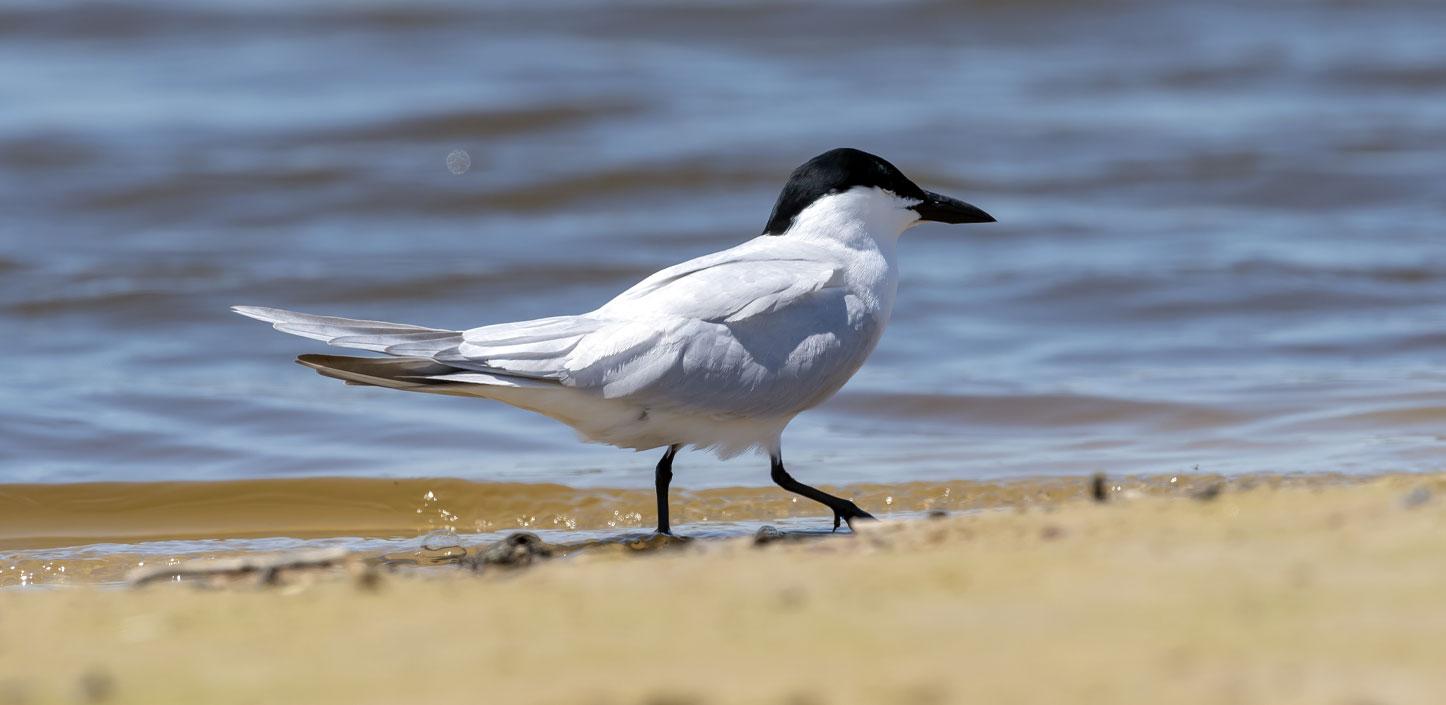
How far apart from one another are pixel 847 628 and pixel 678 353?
240 centimetres

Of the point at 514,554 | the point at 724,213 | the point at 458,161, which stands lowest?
the point at 514,554

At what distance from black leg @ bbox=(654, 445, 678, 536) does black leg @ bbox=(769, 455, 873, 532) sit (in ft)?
1.05

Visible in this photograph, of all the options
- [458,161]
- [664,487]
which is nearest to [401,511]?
[664,487]

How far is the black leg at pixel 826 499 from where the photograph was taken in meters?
5.23

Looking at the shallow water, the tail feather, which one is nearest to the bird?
the tail feather

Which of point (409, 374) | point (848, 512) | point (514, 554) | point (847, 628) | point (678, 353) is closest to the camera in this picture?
point (847, 628)

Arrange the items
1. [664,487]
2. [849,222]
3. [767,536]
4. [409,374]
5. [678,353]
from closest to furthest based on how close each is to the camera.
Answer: [767,536]
[409,374]
[678,353]
[664,487]
[849,222]

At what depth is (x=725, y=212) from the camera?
1148 cm

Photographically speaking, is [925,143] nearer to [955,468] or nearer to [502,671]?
[955,468]

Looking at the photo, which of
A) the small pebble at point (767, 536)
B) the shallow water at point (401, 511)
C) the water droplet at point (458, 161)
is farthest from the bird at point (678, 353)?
the water droplet at point (458, 161)

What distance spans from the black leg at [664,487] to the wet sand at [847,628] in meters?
1.76

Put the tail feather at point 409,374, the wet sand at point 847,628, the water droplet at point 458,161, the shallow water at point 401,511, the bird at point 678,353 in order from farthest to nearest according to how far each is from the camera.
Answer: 1. the water droplet at point 458,161
2. the shallow water at point 401,511
3. the bird at point 678,353
4. the tail feather at point 409,374
5. the wet sand at point 847,628

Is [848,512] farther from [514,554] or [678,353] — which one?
[514,554]

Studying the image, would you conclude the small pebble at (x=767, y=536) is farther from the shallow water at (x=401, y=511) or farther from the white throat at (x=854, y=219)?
the white throat at (x=854, y=219)
